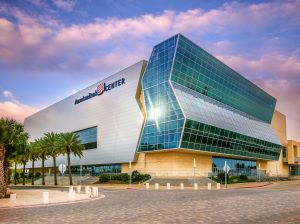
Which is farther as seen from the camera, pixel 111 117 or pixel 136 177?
pixel 111 117

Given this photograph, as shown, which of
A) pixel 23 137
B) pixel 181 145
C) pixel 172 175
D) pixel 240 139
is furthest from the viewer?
pixel 240 139

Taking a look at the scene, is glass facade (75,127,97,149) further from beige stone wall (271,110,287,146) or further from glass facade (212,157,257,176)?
beige stone wall (271,110,287,146)

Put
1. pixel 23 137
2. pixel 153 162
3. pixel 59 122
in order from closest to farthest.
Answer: pixel 23 137 → pixel 153 162 → pixel 59 122

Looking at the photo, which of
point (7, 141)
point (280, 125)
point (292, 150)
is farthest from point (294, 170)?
point (7, 141)

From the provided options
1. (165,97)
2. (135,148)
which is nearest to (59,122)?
(135,148)

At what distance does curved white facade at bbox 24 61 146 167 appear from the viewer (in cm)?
6938

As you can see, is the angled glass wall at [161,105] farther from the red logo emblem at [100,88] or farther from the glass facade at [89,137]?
the glass facade at [89,137]

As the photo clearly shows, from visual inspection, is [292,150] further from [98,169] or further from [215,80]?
[98,169]

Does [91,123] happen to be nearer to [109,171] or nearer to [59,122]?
[109,171]

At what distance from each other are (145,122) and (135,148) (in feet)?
18.9

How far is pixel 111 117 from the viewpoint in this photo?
76.5 meters

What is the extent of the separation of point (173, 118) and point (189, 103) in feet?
14.5

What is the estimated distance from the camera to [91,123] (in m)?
85.1

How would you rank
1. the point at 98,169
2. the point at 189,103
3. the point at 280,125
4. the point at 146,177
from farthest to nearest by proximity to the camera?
the point at 280,125 → the point at 98,169 → the point at 146,177 → the point at 189,103
